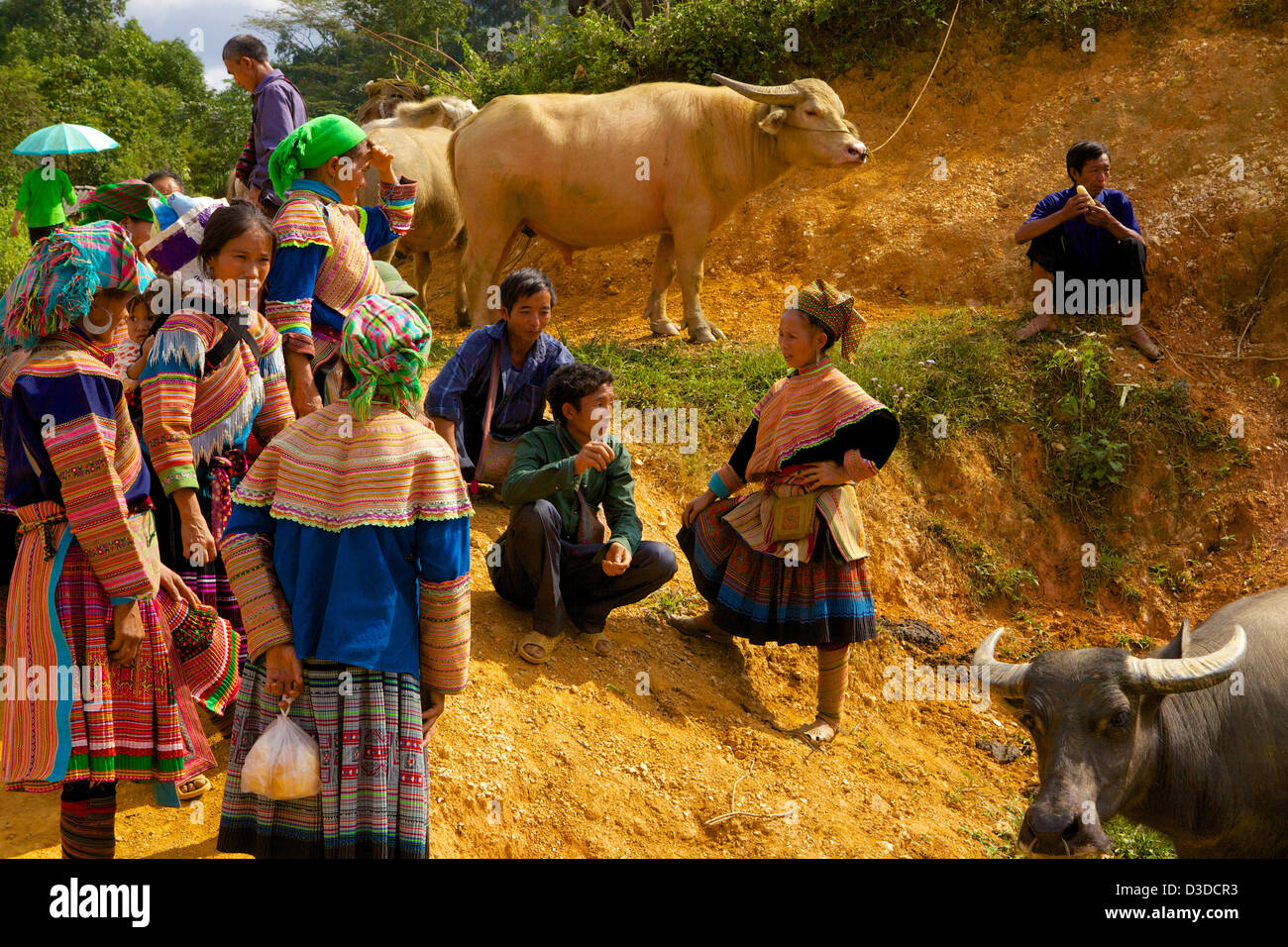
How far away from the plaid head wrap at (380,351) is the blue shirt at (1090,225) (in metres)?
5.99

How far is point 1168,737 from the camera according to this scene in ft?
12.1

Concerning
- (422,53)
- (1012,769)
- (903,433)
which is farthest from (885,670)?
(422,53)

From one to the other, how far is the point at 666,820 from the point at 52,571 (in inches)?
90.7

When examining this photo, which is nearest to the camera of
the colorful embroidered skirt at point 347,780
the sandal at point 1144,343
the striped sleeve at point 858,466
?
the colorful embroidered skirt at point 347,780

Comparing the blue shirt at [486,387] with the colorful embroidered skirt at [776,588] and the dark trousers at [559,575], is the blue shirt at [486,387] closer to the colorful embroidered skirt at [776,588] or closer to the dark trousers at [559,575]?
the dark trousers at [559,575]

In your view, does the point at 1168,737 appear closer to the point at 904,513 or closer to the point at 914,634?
the point at 914,634

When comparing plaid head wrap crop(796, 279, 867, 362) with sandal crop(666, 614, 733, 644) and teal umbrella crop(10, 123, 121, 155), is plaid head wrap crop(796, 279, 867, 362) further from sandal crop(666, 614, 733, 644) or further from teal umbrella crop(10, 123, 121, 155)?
teal umbrella crop(10, 123, 121, 155)

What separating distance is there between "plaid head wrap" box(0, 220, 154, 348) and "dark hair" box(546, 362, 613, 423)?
1.84m

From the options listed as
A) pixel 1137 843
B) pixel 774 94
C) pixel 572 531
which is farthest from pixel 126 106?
pixel 1137 843

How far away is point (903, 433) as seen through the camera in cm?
730

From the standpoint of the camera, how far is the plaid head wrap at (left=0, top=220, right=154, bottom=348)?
292cm

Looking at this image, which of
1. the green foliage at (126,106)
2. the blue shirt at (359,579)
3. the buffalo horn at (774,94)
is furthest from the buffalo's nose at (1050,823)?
the green foliage at (126,106)

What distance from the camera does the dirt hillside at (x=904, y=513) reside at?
4055 mm

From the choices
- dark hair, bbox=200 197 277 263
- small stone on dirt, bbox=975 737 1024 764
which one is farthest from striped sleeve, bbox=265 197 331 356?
small stone on dirt, bbox=975 737 1024 764
